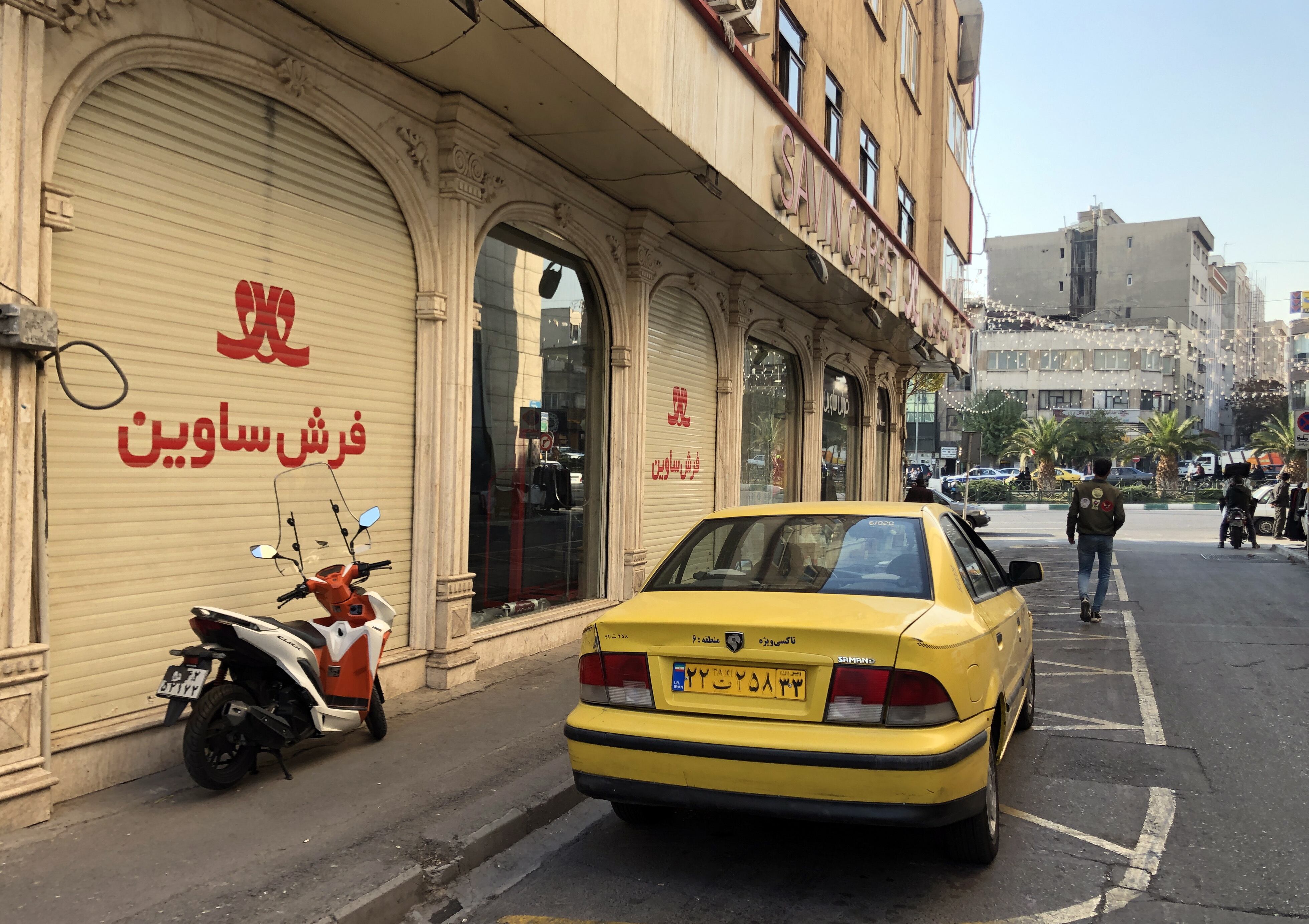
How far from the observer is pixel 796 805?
344 cm

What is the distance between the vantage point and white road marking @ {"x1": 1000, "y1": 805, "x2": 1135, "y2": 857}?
13.7ft

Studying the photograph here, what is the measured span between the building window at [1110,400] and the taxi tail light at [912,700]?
8838 cm

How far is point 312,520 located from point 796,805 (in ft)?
11.4

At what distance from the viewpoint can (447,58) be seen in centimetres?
609

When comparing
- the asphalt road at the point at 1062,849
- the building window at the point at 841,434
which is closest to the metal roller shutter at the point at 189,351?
the asphalt road at the point at 1062,849

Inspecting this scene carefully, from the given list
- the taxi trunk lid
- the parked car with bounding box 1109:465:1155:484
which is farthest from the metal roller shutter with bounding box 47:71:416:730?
the parked car with bounding box 1109:465:1155:484

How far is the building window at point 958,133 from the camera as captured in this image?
2403 cm

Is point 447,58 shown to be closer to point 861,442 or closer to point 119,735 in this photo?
point 119,735

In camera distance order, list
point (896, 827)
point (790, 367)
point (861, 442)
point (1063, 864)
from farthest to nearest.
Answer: point (861, 442)
point (790, 367)
point (1063, 864)
point (896, 827)

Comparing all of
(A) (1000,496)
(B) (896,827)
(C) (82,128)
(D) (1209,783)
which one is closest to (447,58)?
(C) (82,128)

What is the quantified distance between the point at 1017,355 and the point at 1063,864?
8723 cm

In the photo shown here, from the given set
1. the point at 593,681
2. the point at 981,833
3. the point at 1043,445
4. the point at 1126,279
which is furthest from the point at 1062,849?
the point at 1126,279

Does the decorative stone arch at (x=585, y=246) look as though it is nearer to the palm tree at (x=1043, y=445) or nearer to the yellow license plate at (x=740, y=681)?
the yellow license plate at (x=740, y=681)

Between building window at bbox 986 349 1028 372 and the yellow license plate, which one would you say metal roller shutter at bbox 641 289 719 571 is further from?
building window at bbox 986 349 1028 372
